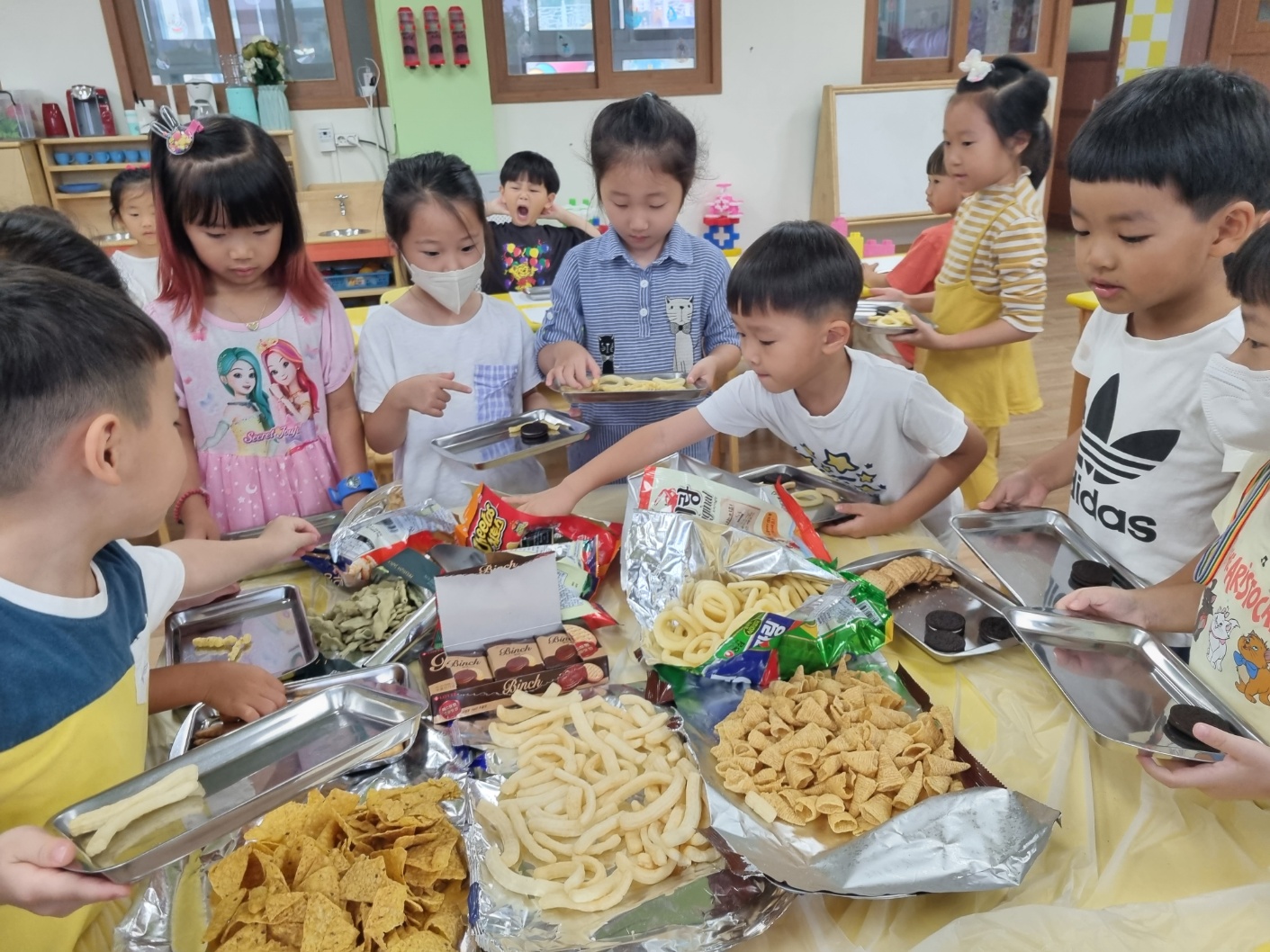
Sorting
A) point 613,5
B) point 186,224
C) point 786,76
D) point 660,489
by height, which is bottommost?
point 660,489

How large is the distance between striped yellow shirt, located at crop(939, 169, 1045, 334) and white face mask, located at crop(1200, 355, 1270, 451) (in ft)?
4.53

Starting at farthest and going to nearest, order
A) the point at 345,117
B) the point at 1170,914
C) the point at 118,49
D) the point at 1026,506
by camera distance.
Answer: the point at 345,117 < the point at 118,49 < the point at 1026,506 < the point at 1170,914

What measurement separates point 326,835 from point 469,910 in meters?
0.16

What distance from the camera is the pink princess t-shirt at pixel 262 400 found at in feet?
5.09

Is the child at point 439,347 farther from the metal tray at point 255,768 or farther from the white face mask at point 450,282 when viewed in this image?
the metal tray at point 255,768

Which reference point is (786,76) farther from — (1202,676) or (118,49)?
(1202,676)

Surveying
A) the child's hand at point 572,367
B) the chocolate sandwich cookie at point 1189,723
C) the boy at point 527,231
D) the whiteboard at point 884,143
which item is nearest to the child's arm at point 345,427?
the child's hand at point 572,367

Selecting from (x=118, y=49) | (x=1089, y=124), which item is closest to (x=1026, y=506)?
(x=1089, y=124)

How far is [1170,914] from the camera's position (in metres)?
0.72

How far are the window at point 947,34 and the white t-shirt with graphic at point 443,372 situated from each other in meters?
4.77

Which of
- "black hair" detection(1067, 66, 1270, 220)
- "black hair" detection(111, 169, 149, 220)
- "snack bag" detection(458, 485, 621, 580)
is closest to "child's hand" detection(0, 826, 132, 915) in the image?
"snack bag" detection(458, 485, 621, 580)

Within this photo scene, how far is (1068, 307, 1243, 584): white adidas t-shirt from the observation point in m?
1.14

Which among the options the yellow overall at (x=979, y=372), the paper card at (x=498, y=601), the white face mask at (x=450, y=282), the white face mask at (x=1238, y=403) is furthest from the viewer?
the yellow overall at (x=979, y=372)

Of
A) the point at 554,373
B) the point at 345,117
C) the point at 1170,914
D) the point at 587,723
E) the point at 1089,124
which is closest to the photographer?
the point at 1170,914
